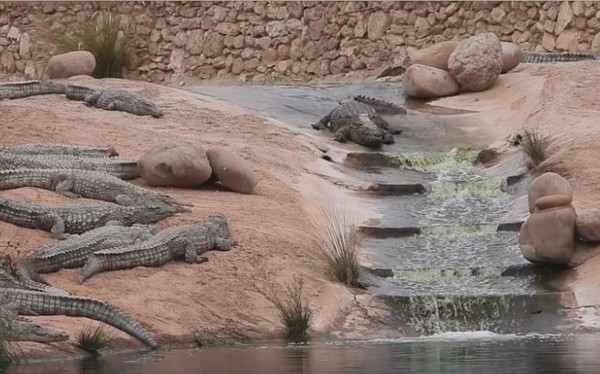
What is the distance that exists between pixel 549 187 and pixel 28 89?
8.22 m

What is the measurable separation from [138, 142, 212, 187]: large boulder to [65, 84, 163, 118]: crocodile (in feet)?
11.2

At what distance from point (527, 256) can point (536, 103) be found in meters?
5.89

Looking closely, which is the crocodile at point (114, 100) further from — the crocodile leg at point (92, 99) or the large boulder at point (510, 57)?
the large boulder at point (510, 57)

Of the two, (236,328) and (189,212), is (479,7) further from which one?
(236,328)

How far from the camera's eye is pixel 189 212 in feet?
57.2

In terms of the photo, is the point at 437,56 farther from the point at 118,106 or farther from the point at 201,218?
the point at 201,218

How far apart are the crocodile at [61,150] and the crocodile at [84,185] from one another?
97 cm

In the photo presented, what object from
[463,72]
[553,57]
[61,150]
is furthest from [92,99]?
[553,57]

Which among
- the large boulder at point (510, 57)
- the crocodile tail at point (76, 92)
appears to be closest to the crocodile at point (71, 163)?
the crocodile tail at point (76, 92)

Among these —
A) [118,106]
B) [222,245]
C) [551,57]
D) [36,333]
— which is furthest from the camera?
[551,57]

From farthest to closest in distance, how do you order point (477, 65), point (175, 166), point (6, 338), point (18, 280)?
point (477, 65) < point (175, 166) < point (18, 280) < point (6, 338)

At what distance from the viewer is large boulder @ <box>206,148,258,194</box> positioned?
1834 centimetres

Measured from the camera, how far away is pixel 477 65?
79.4 feet

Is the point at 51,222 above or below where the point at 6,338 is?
below
